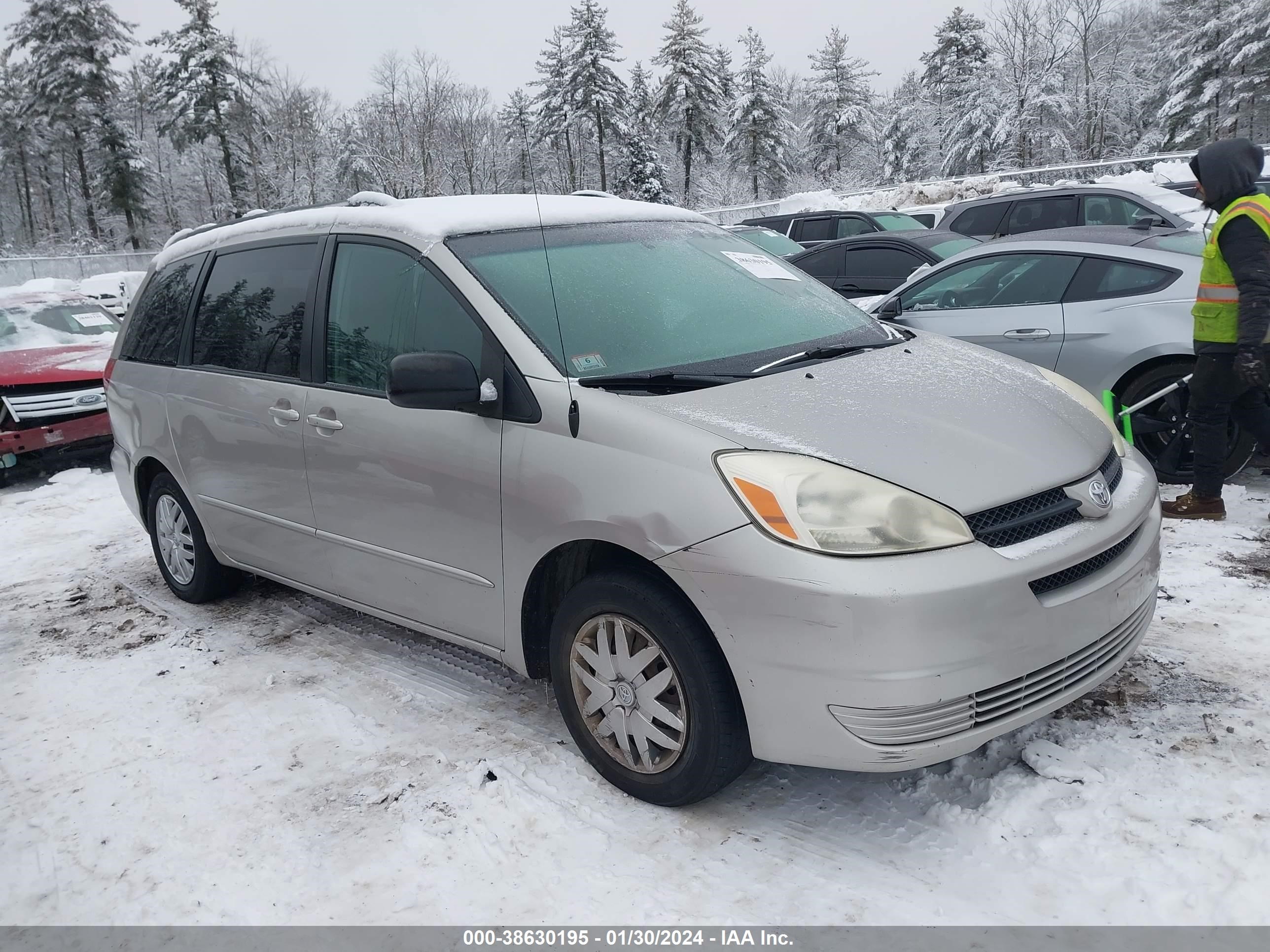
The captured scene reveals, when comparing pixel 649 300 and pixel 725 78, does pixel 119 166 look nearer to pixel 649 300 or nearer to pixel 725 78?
pixel 725 78

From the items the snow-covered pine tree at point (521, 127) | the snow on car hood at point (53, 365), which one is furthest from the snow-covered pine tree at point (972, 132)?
the snow on car hood at point (53, 365)

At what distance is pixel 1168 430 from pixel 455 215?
14.2 ft

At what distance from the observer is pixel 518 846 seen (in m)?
2.81

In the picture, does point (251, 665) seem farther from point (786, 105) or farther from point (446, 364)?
point (786, 105)

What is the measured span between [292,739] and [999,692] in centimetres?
253

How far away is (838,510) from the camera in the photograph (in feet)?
8.23

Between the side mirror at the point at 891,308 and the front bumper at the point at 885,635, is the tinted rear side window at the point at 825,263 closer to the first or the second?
the side mirror at the point at 891,308

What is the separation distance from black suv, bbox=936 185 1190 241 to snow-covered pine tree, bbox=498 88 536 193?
42815 millimetres

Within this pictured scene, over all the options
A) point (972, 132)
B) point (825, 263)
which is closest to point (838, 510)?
point (825, 263)

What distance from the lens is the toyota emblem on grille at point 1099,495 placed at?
2.79 meters

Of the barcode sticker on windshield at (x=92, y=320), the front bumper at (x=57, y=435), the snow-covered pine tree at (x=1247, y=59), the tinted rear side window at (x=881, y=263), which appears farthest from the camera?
the snow-covered pine tree at (x=1247, y=59)

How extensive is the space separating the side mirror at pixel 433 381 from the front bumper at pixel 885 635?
0.92 metres

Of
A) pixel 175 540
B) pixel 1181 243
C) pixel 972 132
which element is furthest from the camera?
pixel 972 132

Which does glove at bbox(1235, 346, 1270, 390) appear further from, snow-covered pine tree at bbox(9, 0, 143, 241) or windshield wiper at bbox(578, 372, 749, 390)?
snow-covered pine tree at bbox(9, 0, 143, 241)
